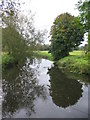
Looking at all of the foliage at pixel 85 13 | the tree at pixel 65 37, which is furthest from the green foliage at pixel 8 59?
the foliage at pixel 85 13

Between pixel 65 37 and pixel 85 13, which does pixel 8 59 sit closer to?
pixel 65 37

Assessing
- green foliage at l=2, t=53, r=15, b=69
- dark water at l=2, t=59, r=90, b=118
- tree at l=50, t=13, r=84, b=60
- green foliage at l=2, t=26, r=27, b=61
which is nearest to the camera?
dark water at l=2, t=59, r=90, b=118

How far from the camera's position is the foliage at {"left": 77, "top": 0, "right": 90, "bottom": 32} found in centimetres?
786

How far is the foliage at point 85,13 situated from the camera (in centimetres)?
786

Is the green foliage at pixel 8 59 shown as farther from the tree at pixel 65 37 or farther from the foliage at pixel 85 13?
the foliage at pixel 85 13

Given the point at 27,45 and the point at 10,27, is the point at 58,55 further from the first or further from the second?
the point at 10,27

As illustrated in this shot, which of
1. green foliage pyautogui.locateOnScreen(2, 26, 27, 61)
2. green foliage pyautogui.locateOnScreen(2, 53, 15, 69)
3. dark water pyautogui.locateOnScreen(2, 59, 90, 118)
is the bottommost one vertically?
dark water pyautogui.locateOnScreen(2, 59, 90, 118)

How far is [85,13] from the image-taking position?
789cm

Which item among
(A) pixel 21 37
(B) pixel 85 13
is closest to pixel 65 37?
(A) pixel 21 37

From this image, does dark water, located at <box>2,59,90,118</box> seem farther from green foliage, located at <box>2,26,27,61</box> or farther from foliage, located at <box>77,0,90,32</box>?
green foliage, located at <box>2,26,27,61</box>

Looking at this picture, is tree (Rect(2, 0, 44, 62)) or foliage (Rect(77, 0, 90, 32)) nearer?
foliage (Rect(77, 0, 90, 32))

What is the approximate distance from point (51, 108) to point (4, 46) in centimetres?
1812

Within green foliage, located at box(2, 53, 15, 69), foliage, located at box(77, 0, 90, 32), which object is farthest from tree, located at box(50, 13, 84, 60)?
foliage, located at box(77, 0, 90, 32)

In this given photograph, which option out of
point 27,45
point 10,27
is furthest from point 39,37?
point 10,27
